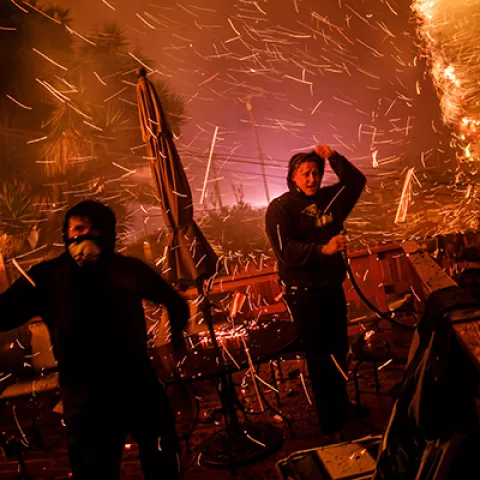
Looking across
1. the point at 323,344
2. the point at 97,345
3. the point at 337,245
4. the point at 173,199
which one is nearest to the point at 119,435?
the point at 97,345

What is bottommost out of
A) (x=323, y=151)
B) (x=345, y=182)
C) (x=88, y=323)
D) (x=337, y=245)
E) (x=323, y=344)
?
(x=323, y=344)

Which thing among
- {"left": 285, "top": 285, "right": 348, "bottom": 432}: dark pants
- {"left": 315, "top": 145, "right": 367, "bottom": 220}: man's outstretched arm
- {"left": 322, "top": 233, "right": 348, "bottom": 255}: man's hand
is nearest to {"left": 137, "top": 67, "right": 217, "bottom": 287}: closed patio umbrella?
{"left": 285, "top": 285, "right": 348, "bottom": 432}: dark pants

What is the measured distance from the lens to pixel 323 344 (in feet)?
10.2

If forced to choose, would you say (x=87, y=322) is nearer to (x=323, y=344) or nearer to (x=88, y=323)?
(x=88, y=323)

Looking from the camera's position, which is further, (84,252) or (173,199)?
(173,199)

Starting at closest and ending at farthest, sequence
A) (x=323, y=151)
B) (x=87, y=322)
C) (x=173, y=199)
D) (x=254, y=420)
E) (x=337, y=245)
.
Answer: (x=87, y=322), (x=337, y=245), (x=323, y=151), (x=173, y=199), (x=254, y=420)

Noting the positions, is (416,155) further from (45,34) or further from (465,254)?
(465,254)

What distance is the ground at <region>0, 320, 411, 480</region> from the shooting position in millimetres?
3193

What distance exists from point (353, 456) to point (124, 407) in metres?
1.11

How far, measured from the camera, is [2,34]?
11148 millimetres

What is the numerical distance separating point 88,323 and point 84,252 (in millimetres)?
344

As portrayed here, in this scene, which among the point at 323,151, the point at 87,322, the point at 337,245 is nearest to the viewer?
the point at 87,322

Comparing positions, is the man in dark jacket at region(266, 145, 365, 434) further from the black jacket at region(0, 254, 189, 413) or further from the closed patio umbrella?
the black jacket at region(0, 254, 189, 413)

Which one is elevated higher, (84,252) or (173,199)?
(173,199)
